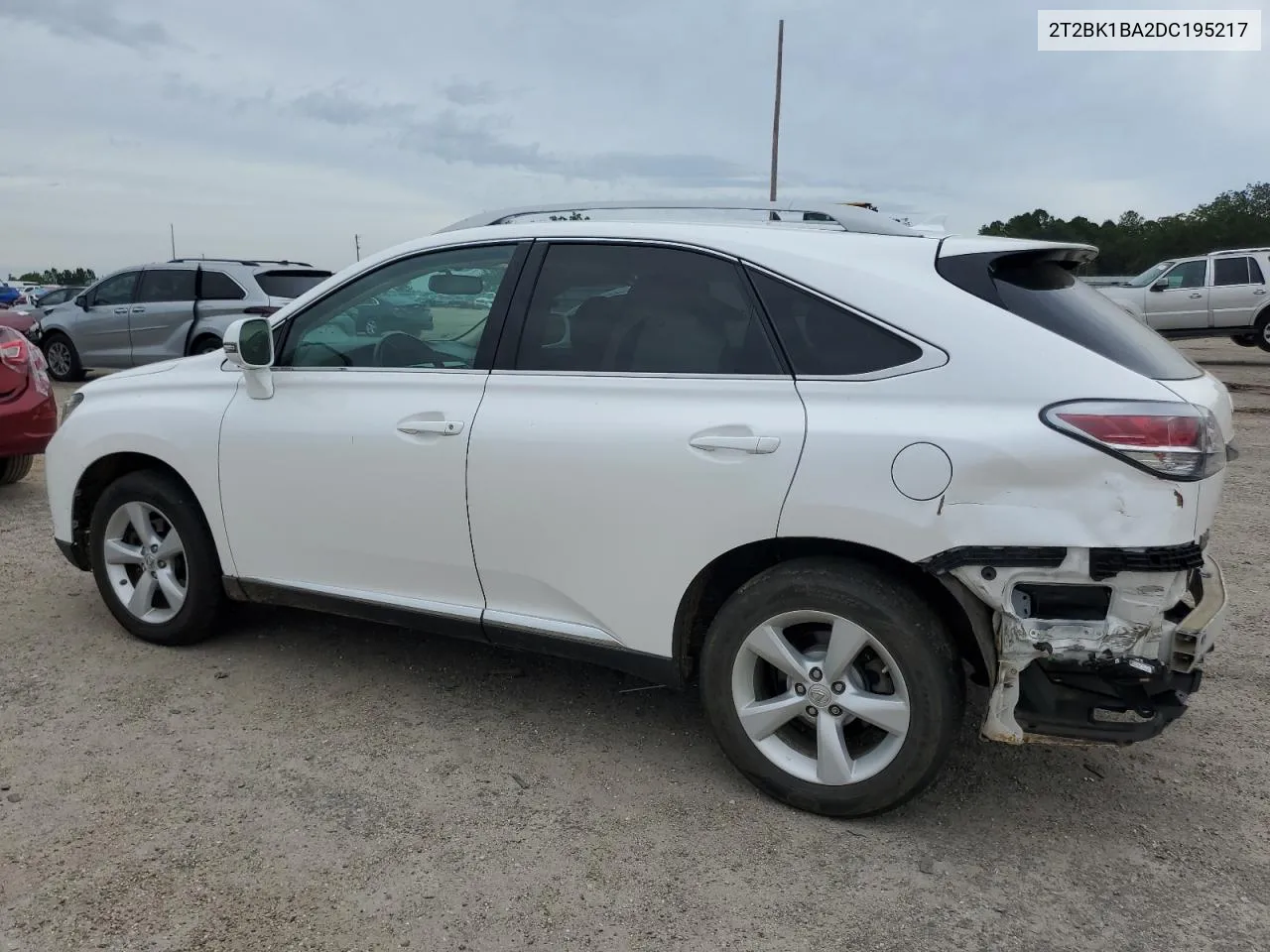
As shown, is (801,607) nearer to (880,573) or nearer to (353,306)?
(880,573)

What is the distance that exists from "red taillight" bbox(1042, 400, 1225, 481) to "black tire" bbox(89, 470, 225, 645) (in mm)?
3182

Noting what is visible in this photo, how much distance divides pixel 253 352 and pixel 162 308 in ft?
34.6

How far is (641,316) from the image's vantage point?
10.4ft

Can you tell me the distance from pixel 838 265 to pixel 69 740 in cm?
294

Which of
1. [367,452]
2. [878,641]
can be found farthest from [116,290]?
[878,641]

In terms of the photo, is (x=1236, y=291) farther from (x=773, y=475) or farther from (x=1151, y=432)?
(x=773, y=475)

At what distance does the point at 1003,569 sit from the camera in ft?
8.50

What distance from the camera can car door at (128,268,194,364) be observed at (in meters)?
12.8

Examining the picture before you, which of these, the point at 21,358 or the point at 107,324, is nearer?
the point at 21,358

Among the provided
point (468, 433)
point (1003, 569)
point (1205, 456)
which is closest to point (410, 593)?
point (468, 433)

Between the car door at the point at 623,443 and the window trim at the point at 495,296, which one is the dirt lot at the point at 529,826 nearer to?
the car door at the point at 623,443

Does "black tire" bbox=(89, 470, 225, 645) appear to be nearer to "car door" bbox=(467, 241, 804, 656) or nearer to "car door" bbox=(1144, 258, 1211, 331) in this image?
"car door" bbox=(467, 241, 804, 656)

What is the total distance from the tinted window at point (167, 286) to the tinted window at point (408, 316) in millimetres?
10201

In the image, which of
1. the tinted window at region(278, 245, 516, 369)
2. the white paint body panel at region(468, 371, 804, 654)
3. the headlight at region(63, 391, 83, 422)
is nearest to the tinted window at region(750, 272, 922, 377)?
the white paint body panel at region(468, 371, 804, 654)
